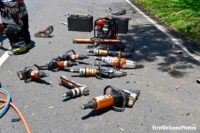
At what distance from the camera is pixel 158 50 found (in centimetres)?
752

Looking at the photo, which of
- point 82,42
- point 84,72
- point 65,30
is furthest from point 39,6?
point 84,72

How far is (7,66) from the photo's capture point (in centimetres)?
653

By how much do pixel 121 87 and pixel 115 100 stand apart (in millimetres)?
891

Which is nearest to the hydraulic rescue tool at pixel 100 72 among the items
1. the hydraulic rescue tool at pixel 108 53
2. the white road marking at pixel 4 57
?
the hydraulic rescue tool at pixel 108 53

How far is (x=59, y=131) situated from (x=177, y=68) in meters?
3.34

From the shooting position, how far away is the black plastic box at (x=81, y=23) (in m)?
9.29

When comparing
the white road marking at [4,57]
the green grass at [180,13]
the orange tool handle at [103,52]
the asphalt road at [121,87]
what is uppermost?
the green grass at [180,13]

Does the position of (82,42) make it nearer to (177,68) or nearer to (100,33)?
(100,33)

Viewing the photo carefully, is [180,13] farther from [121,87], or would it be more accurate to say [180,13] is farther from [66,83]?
[66,83]

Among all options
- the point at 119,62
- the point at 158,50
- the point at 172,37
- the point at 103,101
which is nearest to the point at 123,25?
the point at 172,37

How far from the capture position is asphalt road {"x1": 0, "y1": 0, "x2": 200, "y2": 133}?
4.27m

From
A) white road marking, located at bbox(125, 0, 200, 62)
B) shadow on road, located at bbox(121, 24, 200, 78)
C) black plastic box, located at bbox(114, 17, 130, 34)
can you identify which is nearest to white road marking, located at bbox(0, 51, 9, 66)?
shadow on road, located at bbox(121, 24, 200, 78)

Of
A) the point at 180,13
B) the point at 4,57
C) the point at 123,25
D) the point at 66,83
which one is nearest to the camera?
the point at 66,83

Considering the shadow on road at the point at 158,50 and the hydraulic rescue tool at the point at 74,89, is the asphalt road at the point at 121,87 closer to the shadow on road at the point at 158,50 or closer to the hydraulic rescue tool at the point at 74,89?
the shadow on road at the point at 158,50
